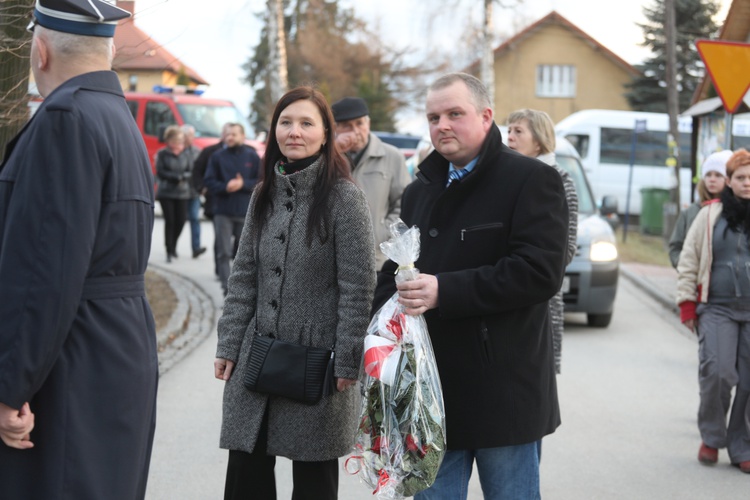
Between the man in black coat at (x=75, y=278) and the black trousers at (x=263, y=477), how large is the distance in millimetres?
874

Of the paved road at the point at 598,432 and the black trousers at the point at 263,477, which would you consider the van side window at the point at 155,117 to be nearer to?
the paved road at the point at 598,432

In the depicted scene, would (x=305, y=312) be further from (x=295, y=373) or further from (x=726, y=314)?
(x=726, y=314)

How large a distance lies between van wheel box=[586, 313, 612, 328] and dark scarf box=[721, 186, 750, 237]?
5.68 meters

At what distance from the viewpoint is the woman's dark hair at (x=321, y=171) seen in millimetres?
4086

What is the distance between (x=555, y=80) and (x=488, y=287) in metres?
51.3

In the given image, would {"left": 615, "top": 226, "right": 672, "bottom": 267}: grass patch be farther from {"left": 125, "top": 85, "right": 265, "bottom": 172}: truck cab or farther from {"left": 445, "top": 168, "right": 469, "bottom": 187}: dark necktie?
{"left": 445, "top": 168, "right": 469, "bottom": 187}: dark necktie

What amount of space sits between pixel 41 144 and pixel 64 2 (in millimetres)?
434

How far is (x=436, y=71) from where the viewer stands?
2438 inches

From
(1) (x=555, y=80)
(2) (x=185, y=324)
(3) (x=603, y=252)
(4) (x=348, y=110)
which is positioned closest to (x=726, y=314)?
(4) (x=348, y=110)

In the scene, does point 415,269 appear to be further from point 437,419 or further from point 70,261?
point 70,261

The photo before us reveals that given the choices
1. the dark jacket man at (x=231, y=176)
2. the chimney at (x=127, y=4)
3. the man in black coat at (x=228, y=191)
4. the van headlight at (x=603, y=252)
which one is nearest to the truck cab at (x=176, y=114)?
the dark jacket man at (x=231, y=176)

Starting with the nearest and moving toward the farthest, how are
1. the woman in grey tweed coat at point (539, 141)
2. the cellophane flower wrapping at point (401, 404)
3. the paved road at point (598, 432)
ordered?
the cellophane flower wrapping at point (401, 404)
the woman in grey tweed coat at point (539, 141)
the paved road at point (598, 432)

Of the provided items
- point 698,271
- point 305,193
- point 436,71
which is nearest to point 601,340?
point 698,271

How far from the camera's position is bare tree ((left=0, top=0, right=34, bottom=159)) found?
21.9 feet
